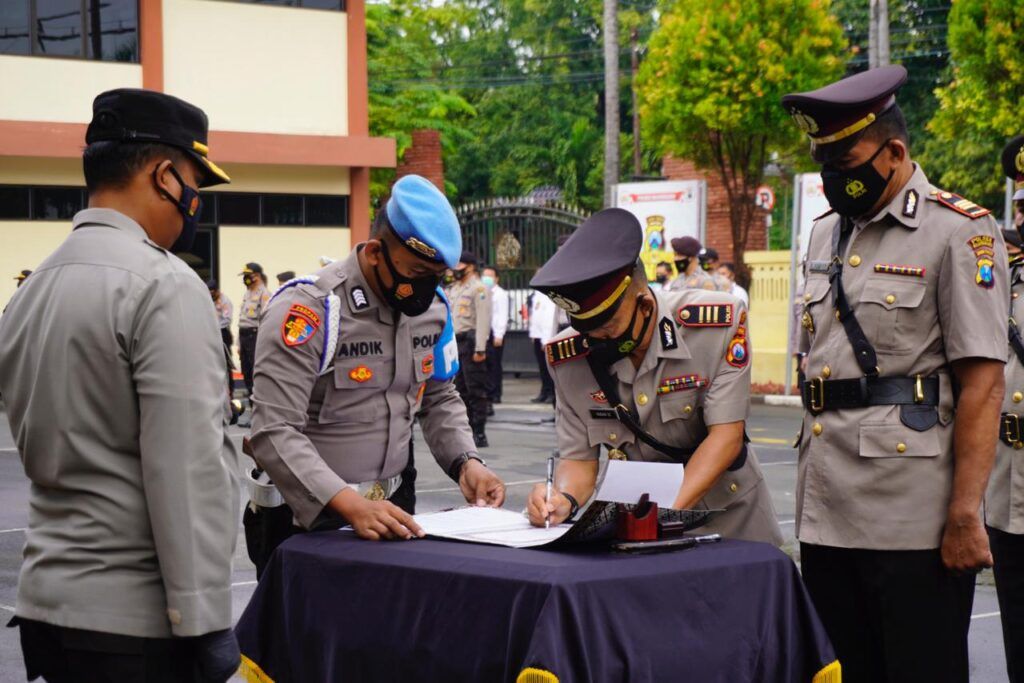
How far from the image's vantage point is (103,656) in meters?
2.86

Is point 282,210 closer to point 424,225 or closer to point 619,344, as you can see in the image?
point 424,225

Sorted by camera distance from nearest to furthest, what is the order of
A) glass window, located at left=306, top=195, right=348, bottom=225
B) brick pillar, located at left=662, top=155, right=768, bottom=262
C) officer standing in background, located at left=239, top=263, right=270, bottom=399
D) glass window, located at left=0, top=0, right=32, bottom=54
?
officer standing in background, located at left=239, top=263, right=270, bottom=399, glass window, located at left=0, top=0, right=32, bottom=54, brick pillar, located at left=662, top=155, right=768, bottom=262, glass window, located at left=306, top=195, right=348, bottom=225

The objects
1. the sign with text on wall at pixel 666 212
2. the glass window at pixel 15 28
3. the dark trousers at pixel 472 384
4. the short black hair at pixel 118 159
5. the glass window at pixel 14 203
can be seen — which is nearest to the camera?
the short black hair at pixel 118 159

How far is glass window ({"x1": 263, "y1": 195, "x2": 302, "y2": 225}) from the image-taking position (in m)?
23.6

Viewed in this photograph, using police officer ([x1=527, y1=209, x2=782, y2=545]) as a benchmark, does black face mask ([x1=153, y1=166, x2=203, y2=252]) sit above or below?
above

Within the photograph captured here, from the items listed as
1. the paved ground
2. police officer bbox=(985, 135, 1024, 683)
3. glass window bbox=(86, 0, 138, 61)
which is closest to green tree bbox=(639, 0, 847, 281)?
the paved ground

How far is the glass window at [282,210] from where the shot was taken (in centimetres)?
2359

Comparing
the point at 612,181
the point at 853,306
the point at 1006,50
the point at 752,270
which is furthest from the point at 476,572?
the point at 612,181

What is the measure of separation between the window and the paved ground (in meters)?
7.44

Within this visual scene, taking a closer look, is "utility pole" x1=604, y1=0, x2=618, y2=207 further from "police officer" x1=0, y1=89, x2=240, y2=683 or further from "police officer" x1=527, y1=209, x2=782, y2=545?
"police officer" x1=0, y1=89, x2=240, y2=683

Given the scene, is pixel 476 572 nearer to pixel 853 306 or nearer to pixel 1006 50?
pixel 853 306

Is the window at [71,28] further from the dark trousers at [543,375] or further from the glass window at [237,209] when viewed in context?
the dark trousers at [543,375]

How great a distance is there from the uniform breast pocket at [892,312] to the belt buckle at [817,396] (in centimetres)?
19

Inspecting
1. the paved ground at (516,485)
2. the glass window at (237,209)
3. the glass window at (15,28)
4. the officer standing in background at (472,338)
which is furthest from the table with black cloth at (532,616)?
the glass window at (237,209)
